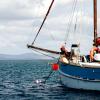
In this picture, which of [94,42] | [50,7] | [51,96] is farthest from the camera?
[50,7]

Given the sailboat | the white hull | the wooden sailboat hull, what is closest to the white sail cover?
the sailboat

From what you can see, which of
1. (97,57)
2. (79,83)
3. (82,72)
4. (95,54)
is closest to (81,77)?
(82,72)

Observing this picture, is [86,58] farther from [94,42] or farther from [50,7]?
[50,7]

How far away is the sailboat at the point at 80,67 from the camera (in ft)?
129

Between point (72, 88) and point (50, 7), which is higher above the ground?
point (50, 7)

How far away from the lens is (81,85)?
4081 cm

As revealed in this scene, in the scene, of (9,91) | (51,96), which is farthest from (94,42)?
(9,91)

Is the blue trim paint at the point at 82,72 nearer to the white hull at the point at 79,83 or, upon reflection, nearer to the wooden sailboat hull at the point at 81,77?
the wooden sailboat hull at the point at 81,77

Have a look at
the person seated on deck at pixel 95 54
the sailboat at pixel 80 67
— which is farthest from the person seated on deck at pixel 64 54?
the person seated on deck at pixel 95 54

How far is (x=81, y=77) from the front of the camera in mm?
40438

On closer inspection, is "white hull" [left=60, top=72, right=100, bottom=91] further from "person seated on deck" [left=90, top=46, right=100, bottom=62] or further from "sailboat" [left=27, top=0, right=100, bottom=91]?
"person seated on deck" [left=90, top=46, right=100, bottom=62]

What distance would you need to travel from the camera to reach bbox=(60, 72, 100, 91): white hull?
3946cm

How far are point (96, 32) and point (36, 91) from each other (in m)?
8.32

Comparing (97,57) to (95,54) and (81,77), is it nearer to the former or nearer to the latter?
(95,54)
